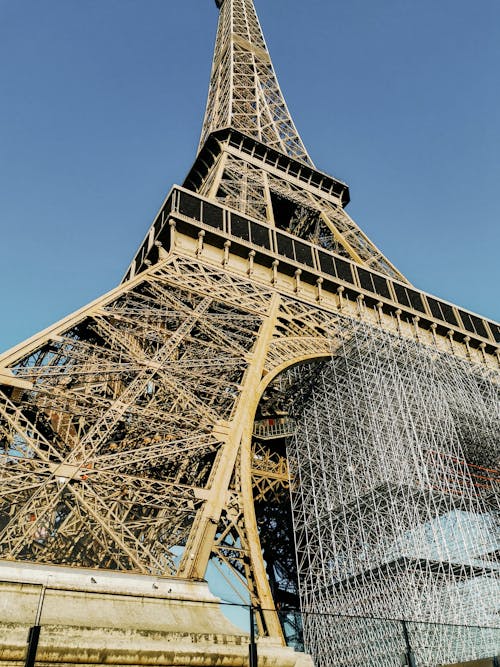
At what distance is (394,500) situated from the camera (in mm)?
13797

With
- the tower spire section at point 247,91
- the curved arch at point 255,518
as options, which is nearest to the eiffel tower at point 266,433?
the curved arch at point 255,518

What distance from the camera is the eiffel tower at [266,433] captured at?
9.40 metres

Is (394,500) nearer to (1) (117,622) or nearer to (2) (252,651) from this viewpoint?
(2) (252,651)

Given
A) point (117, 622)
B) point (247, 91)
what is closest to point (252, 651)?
point (117, 622)

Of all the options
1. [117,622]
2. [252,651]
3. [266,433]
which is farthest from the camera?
[266,433]

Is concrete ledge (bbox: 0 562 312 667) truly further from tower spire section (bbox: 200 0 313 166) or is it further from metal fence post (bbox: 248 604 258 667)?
tower spire section (bbox: 200 0 313 166)

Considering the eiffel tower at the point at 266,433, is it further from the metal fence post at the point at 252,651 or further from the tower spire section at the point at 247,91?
the tower spire section at the point at 247,91

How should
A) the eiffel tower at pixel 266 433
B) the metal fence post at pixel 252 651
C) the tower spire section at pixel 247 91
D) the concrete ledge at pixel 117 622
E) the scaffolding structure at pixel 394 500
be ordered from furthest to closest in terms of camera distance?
the tower spire section at pixel 247 91, the scaffolding structure at pixel 394 500, the eiffel tower at pixel 266 433, the metal fence post at pixel 252 651, the concrete ledge at pixel 117 622

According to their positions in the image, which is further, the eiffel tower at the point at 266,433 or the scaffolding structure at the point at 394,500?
the scaffolding structure at the point at 394,500

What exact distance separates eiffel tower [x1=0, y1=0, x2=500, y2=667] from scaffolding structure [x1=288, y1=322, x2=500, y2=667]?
8 cm

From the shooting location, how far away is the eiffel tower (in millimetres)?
9398

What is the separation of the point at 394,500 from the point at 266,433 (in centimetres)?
766

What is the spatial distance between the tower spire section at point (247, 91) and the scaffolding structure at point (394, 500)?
19.2 m

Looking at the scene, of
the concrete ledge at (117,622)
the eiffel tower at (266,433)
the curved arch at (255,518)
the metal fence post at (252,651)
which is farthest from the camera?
the eiffel tower at (266,433)
